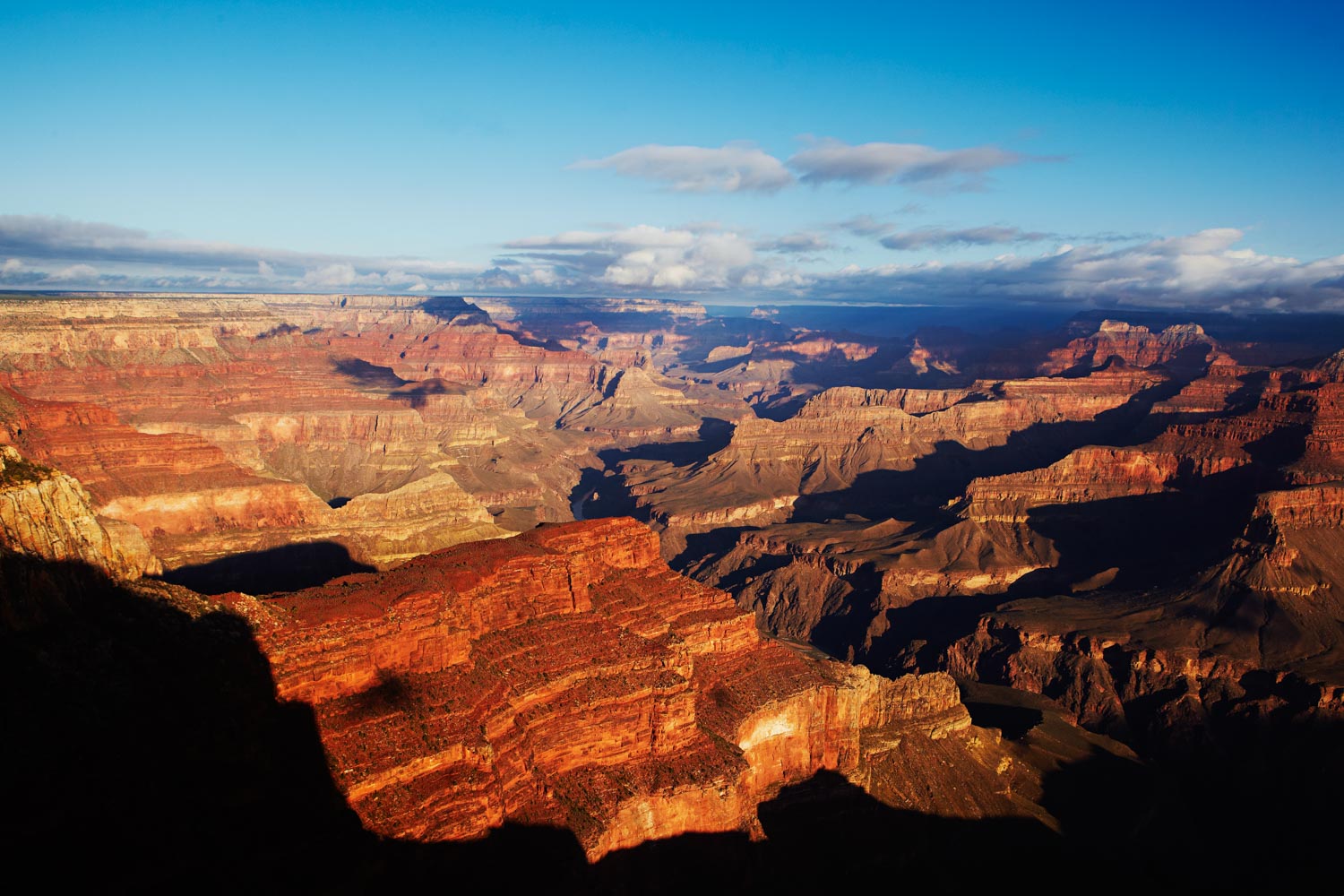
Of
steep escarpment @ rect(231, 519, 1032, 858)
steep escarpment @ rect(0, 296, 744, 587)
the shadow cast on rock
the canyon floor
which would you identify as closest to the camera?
the canyon floor

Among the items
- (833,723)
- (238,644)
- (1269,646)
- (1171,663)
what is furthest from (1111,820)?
(238,644)

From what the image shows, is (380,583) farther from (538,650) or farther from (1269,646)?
(1269,646)

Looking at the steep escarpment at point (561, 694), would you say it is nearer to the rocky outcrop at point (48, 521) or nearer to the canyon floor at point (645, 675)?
the canyon floor at point (645, 675)

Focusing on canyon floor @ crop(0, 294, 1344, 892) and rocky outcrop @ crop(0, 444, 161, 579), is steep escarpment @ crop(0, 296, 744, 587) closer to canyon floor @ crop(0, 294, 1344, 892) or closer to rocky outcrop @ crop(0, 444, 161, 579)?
canyon floor @ crop(0, 294, 1344, 892)

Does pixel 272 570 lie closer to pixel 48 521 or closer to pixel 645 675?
pixel 645 675

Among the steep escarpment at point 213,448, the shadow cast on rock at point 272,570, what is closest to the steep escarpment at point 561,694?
the shadow cast on rock at point 272,570

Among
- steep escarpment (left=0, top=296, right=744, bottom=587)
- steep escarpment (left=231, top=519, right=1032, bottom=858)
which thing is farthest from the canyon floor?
steep escarpment (left=0, top=296, right=744, bottom=587)
